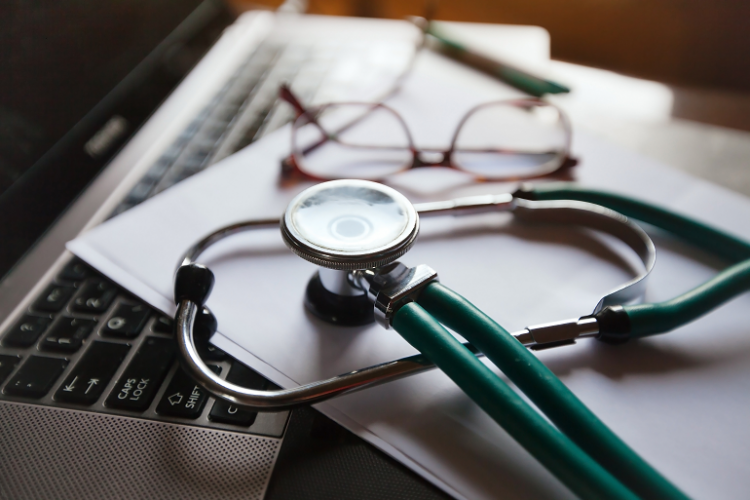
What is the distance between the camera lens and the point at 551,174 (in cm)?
56

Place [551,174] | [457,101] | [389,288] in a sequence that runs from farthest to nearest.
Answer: [457,101] → [551,174] → [389,288]

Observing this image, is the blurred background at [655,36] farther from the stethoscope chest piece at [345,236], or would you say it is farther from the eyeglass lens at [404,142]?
the stethoscope chest piece at [345,236]

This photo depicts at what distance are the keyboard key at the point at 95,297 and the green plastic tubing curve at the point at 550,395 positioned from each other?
243mm

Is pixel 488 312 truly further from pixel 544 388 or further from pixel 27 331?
pixel 27 331

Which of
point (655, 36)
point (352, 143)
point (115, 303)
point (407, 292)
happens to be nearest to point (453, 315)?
point (407, 292)

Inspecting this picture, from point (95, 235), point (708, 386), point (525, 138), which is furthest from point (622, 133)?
point (95, 235)

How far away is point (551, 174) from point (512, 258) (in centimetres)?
17

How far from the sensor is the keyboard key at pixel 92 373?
1.03 feet

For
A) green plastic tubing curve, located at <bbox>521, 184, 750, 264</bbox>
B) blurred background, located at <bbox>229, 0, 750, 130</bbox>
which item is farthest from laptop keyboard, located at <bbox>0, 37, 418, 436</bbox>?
blurred background, located at <bbox>229, 0, 750, 130</bbox>

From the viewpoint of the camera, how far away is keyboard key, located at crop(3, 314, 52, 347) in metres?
0.34

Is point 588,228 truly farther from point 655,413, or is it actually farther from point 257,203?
point 257,203

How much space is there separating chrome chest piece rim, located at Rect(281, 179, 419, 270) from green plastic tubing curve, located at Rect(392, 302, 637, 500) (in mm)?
45

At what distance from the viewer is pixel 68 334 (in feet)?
1.15

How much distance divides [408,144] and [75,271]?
38cm
